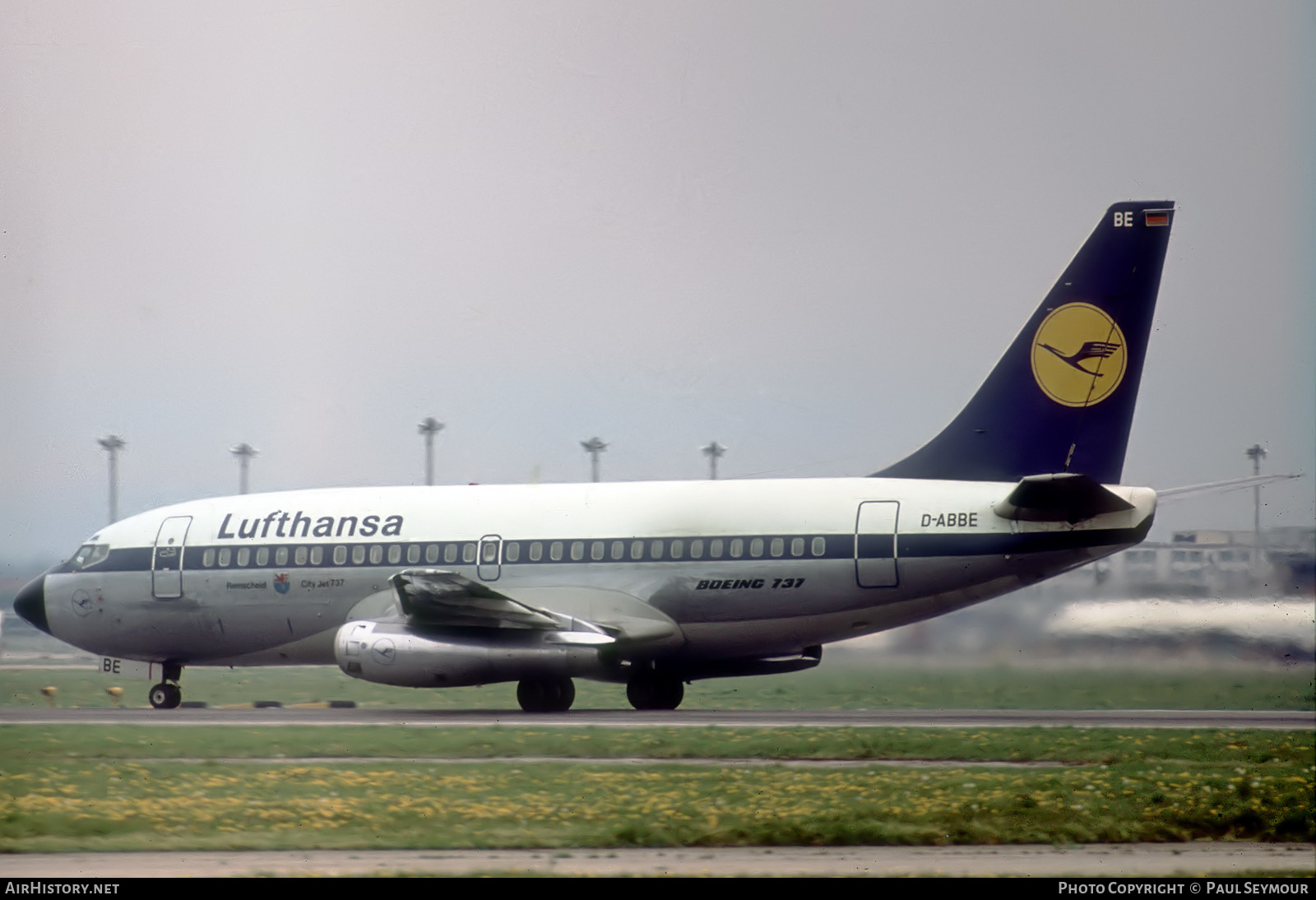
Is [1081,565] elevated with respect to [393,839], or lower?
elevated

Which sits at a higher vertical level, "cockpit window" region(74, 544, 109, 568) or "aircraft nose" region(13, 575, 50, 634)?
"cockpit window" region(74, 544, 109, 568)

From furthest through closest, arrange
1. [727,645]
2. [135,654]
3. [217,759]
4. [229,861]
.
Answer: [135,654] < [727,645] < [217,759] < [229,861]

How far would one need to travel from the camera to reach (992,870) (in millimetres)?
11078

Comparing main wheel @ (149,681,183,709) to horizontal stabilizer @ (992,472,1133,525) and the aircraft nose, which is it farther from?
horizontal stabilizer @ (992,472,1133,525)

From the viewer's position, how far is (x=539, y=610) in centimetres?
2591

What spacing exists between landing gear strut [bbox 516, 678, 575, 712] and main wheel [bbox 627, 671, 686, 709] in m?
1.71

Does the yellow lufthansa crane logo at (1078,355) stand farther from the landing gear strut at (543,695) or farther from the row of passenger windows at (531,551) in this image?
the landing gear strut at (543,695)

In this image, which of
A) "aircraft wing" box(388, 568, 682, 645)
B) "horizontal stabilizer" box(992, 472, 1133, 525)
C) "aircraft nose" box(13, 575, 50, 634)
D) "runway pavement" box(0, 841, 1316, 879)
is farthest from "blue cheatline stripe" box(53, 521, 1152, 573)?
"runway pavement" box(0, 841, 1316, 879)

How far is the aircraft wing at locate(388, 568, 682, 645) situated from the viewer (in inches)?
985

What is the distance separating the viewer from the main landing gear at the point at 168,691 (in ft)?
95.9

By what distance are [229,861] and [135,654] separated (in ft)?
62.9

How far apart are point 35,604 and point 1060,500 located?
63.3ft
